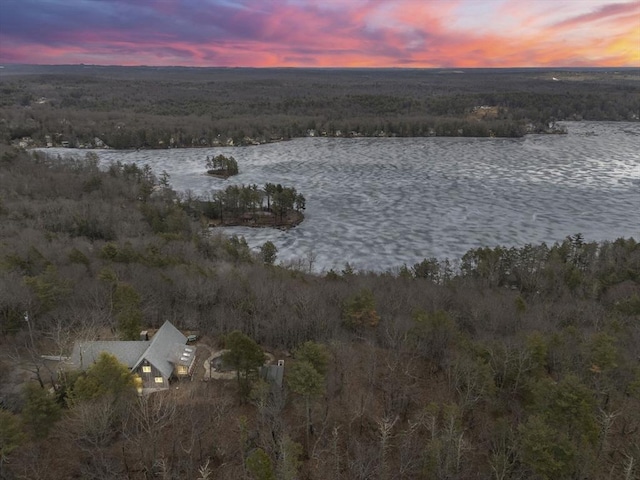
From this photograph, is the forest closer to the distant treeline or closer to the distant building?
the distant building

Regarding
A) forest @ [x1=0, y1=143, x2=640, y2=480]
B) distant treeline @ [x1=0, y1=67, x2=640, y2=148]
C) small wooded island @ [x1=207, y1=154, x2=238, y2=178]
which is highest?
distant treeline @ [x1=0, y1=67, x2=640, y2=148]

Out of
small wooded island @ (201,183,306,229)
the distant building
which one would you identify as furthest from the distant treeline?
the distant building

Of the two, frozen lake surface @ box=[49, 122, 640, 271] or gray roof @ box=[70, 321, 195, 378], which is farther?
frozen lake surface @ box=[49, 122, 640, 271]

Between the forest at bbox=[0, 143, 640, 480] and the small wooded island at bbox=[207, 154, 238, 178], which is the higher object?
the small wooded island at bbox=[207, 154, 238, 178]

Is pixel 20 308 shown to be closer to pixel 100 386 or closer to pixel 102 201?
pixel 100 386

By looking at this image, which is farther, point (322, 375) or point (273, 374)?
point (273, 374)

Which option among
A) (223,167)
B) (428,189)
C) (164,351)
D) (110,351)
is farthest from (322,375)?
(223,167)

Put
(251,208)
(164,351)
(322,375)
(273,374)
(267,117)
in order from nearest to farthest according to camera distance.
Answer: (322,375)
(273,374)
(164,351)
(251,208)
(267,117)

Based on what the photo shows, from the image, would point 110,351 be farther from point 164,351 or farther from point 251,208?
point 251,208
